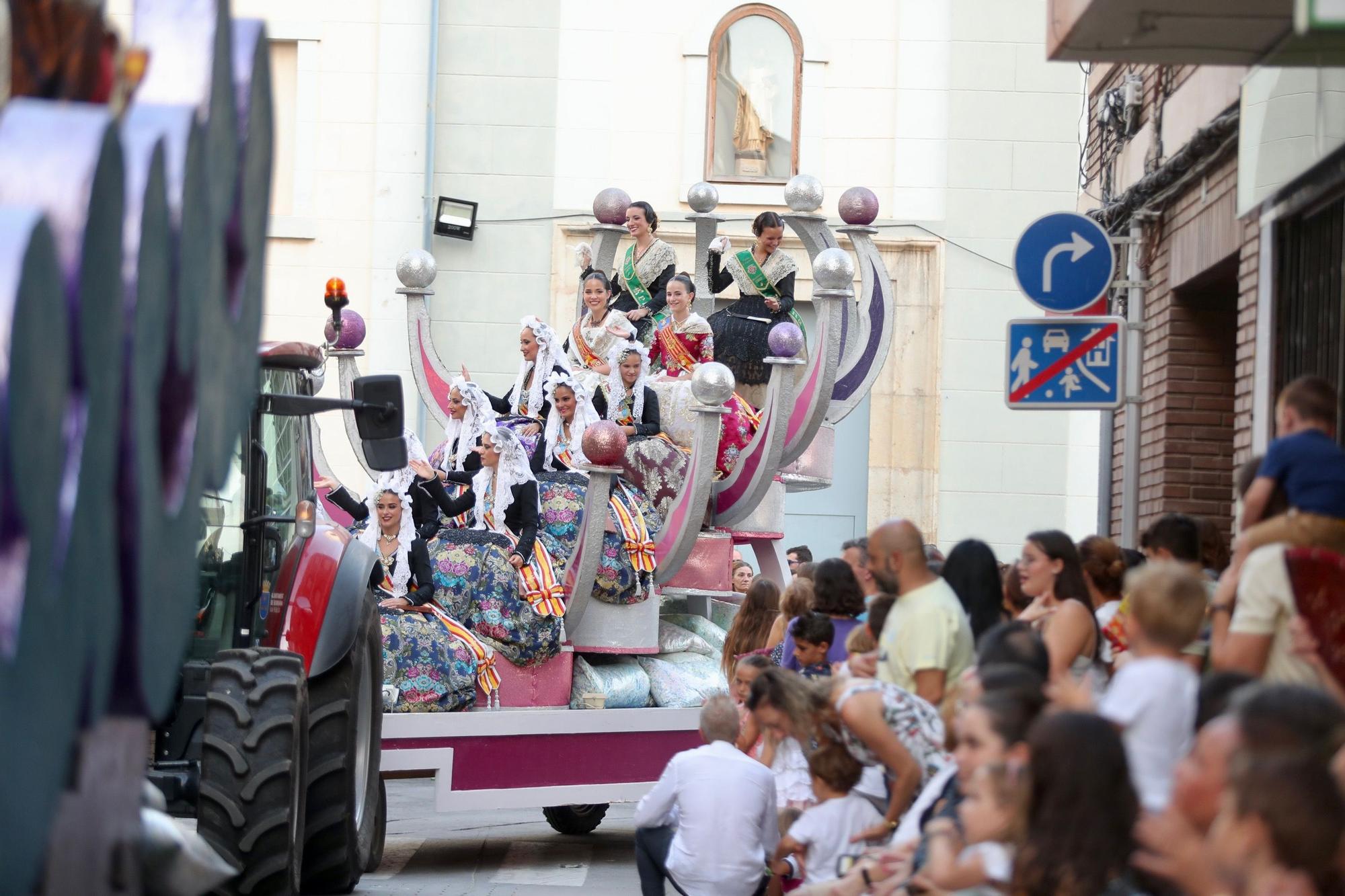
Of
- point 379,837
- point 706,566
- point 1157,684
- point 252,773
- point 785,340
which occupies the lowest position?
point 379,837

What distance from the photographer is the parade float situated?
10.9m

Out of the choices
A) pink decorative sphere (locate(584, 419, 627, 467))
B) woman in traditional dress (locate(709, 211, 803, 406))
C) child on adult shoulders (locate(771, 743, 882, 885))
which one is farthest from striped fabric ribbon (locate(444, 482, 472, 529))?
child on adult shoulders (locate(771, 743, 882, 885))

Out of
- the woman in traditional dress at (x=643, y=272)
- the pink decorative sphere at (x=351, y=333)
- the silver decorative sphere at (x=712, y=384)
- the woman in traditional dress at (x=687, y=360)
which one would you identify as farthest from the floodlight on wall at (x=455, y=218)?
the silver decorative sphere at (x=712, y=384)

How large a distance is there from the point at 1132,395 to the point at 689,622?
12.4 feet

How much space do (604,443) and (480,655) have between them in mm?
1310

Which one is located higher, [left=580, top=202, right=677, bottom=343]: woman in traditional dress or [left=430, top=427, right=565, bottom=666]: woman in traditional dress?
[left=580, top=202, right=677, bottom=343]: woman in traditional dress

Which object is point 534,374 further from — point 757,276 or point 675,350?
point 757,276

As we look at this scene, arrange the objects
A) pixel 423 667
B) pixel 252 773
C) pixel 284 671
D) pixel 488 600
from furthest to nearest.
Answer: pixel 488 600 < pixel 423 667 < pixel 284 671 < pixel 252 773

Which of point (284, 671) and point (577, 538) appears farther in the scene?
point (577, 538)

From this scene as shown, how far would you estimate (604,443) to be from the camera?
36.0 feet

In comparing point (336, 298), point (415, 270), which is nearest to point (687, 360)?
point (415, 270)

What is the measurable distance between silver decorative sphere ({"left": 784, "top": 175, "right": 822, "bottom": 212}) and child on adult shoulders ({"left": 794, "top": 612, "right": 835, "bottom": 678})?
587cm

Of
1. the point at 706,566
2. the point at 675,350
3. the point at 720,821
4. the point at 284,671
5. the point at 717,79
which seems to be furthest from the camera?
the point at 717,79

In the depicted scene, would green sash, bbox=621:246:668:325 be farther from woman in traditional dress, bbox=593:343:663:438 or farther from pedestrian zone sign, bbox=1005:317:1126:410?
pedestrian zone sign, bbox=1005:317:1126:410
